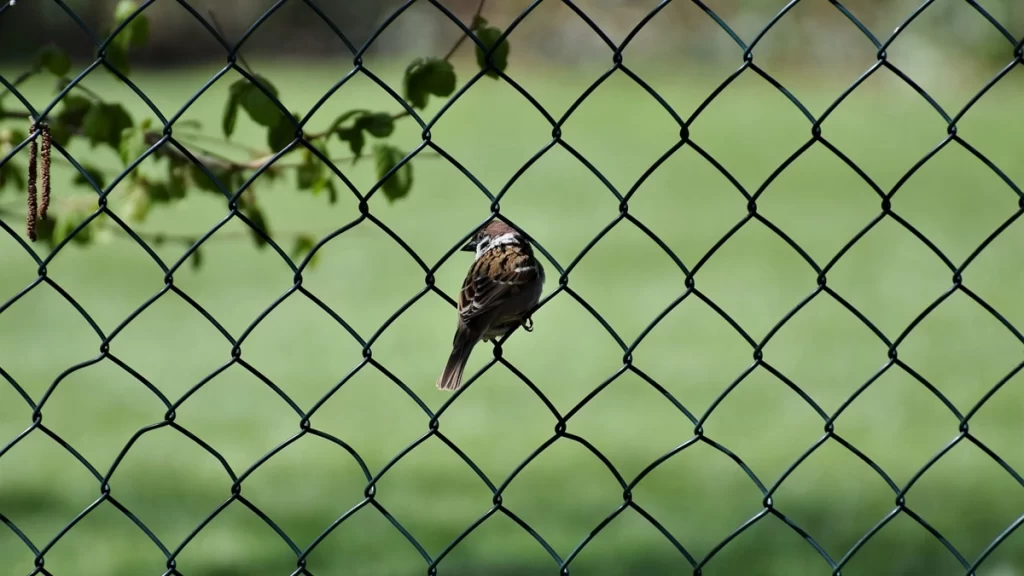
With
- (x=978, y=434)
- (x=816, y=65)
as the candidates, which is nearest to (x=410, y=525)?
(x=978, y=434)

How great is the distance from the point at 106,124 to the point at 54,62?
0.25 meters

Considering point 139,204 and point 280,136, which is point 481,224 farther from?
point 139,204

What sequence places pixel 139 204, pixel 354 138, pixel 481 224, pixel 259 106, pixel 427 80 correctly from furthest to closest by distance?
pixel 139 204, pixel 354 138, pixel 259 106, pixel 427 80, pixel 481 224

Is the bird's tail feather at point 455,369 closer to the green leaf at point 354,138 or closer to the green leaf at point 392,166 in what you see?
the green leaf at point 392,166

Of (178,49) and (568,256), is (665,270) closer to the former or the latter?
(568,256)

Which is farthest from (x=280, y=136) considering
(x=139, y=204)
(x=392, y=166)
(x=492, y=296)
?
(x=139, y=204)

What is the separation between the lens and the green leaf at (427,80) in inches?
114

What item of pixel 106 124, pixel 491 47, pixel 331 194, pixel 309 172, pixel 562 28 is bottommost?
pixel 491 47

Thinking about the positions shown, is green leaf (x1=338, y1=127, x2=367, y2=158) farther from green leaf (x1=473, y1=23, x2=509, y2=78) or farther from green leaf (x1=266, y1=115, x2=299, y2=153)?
green leaf (x1=473, y1=23, x2=509, y2=78)

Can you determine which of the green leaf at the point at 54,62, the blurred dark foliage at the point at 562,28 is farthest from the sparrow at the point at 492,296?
the blurred dark foliage at the point at 562,28

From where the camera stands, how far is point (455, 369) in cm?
339

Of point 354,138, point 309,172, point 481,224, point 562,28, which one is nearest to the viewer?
point 481,224

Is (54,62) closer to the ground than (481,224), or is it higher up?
higher up

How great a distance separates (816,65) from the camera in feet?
68.6
